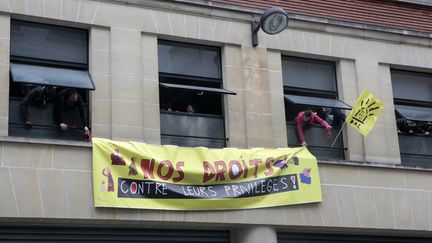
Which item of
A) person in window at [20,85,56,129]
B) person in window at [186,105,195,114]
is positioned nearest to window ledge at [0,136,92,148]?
person in window at [20,85,56,129]

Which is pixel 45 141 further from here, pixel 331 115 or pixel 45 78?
pixel 331 115

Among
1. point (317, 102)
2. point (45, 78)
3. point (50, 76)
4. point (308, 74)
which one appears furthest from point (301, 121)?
point (45, 78)

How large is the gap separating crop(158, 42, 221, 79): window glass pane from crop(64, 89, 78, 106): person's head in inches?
86.1

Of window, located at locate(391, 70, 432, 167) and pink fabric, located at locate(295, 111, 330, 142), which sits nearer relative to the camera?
pink fabric, located at locate(295, 111, 330, 142)

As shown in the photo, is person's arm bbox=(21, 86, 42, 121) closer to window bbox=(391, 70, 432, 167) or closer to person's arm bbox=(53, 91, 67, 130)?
person's arm bbox=(53, 91, 67, 130)

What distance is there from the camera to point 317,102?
1820 centimetres

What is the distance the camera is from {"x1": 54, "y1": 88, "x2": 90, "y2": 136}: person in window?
15805 millimetres

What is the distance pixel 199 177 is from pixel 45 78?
11.9 feet

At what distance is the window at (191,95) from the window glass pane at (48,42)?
5.97 feet

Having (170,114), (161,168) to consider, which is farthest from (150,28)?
(161,168)

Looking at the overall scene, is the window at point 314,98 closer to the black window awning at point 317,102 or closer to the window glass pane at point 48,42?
the black window awning at point 317,102

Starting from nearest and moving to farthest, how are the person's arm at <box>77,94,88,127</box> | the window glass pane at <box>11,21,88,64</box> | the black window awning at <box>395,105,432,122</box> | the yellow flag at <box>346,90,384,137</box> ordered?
the person's arm at <box>77,94,88,127</box>, the window glass pane at <box>11,21,88,64</box>, the yellow flag at <box>346,90,384,137</box>, the black window awning at <box>395,105,432,122</box>

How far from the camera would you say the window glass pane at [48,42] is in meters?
16.0

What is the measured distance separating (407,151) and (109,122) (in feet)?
24.6
